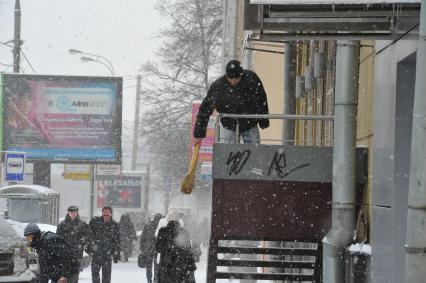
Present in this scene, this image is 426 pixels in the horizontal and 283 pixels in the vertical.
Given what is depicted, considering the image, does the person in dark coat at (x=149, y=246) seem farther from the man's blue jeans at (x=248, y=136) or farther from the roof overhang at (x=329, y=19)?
the roof overhang at (x=329, y=19)

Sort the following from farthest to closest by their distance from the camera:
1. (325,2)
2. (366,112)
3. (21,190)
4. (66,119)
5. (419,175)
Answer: (66,119), (21,190), (366,112), (325,2), (419,175)

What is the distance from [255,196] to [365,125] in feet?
4.54

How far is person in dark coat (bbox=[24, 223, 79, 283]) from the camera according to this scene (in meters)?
12.2

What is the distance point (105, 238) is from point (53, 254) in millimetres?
6011

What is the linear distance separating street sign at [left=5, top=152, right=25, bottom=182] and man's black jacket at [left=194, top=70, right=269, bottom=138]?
16.4 metres

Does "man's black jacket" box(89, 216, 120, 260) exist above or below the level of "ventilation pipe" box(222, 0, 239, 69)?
below

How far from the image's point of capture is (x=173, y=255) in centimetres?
1380

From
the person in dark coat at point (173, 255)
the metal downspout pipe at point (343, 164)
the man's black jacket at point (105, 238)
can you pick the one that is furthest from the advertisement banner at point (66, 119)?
the metal downspout pipe at point (343, 164)

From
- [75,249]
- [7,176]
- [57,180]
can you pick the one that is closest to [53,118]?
[7,176]

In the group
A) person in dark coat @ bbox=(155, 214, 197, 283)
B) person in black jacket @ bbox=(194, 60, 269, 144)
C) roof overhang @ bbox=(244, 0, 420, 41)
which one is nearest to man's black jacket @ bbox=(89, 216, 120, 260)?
person in dark coat @ bbox=(155, 214, 197, 283)

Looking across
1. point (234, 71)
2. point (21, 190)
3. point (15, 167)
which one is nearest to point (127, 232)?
point (21, 190)

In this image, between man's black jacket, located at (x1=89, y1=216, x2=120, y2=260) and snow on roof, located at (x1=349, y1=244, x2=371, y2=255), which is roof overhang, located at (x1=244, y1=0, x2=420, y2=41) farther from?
man's black jacket, located at (x1=89, y1=216, x2=120, y2=260)

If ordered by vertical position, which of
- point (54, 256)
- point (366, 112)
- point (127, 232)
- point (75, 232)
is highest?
point (366, 112)

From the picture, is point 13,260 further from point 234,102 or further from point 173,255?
point 234,102
